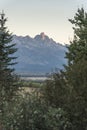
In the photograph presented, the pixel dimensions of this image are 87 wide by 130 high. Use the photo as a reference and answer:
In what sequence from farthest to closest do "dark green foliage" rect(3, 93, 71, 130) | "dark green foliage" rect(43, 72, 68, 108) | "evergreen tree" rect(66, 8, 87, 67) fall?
"evergreen tree" rect(66, 8, 87, 67)
"dark green foliage" rect(43, 72, 68, 108)
"dark green foliage" rect(3, 93, 71, 130)

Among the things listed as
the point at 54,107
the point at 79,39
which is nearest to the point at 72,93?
the point at 54,107

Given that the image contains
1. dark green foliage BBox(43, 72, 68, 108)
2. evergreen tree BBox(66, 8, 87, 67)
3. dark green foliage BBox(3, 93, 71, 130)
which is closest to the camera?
dark green foliage BBox(3, 93, 71, 130)

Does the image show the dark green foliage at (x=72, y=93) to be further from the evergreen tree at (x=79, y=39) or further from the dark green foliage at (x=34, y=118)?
the evergreen tree at (x=79, y=39)

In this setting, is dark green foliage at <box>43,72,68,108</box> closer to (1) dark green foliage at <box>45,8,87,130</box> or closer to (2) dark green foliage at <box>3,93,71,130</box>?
(1) dark green foliage at <box>45,8,87,130</box>

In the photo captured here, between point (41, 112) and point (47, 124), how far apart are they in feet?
2.06

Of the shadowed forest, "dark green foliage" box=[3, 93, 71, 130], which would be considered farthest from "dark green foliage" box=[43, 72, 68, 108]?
"dark green foliage" box=[3, 93, 71, 130]

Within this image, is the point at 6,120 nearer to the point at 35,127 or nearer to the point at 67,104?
the point at 35,127

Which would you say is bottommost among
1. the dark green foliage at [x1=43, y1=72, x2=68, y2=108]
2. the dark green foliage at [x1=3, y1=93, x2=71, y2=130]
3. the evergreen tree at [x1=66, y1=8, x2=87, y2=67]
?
the dark green foliage at [x1=3, y1=93, x2=71, y2=130]

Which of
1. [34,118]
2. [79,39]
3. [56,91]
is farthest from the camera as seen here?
[79,39]

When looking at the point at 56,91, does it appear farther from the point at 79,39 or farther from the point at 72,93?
the point at 79,39

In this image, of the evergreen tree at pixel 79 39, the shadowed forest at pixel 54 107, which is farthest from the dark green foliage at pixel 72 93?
the evergreen tree at pixel 79 39

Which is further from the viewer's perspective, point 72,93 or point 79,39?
point 79,39

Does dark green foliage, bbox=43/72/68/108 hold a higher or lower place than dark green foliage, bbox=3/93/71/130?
higher

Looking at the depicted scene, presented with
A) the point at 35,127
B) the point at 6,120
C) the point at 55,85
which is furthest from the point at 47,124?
the point at 55,85
